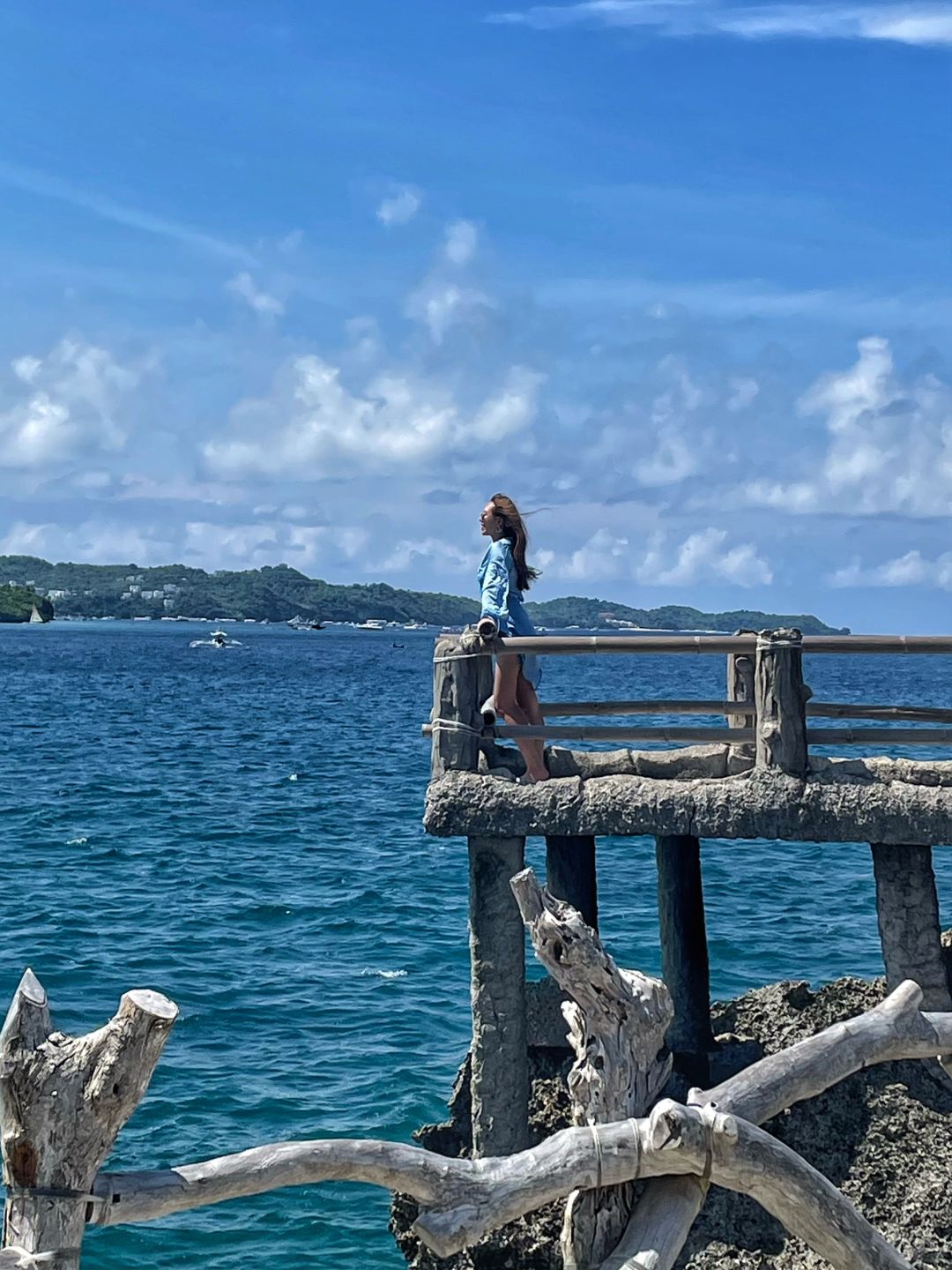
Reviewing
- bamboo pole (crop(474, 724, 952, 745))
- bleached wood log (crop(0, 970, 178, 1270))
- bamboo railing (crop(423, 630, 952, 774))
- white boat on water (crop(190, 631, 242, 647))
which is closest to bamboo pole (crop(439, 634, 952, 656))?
bamboo railing (crop(423, 630, 952, 774))

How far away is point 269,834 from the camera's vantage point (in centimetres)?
2688

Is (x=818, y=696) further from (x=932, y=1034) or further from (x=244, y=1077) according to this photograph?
(x=932, y=1034)

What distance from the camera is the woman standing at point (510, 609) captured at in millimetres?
8828

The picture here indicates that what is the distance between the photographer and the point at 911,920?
834cm

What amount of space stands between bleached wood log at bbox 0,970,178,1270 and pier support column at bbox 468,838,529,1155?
3.97m

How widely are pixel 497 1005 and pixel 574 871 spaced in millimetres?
1769

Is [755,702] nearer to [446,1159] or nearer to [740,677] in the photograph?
[740,677]

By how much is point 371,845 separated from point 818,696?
1748 inches

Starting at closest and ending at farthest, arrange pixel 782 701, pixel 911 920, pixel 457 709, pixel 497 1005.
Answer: pixel 782 701
pixel 911 920
pixel 457 709
pixel 497 1005

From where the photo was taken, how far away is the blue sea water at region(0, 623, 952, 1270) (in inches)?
458

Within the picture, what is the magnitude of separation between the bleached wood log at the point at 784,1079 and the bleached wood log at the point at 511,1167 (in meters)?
0.16

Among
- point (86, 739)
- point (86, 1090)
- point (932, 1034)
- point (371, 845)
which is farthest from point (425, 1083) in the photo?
point (86, 739)

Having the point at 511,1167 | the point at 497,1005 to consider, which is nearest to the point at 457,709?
the point at 497,1005

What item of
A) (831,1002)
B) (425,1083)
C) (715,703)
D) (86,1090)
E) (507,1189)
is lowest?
(425,1083)
